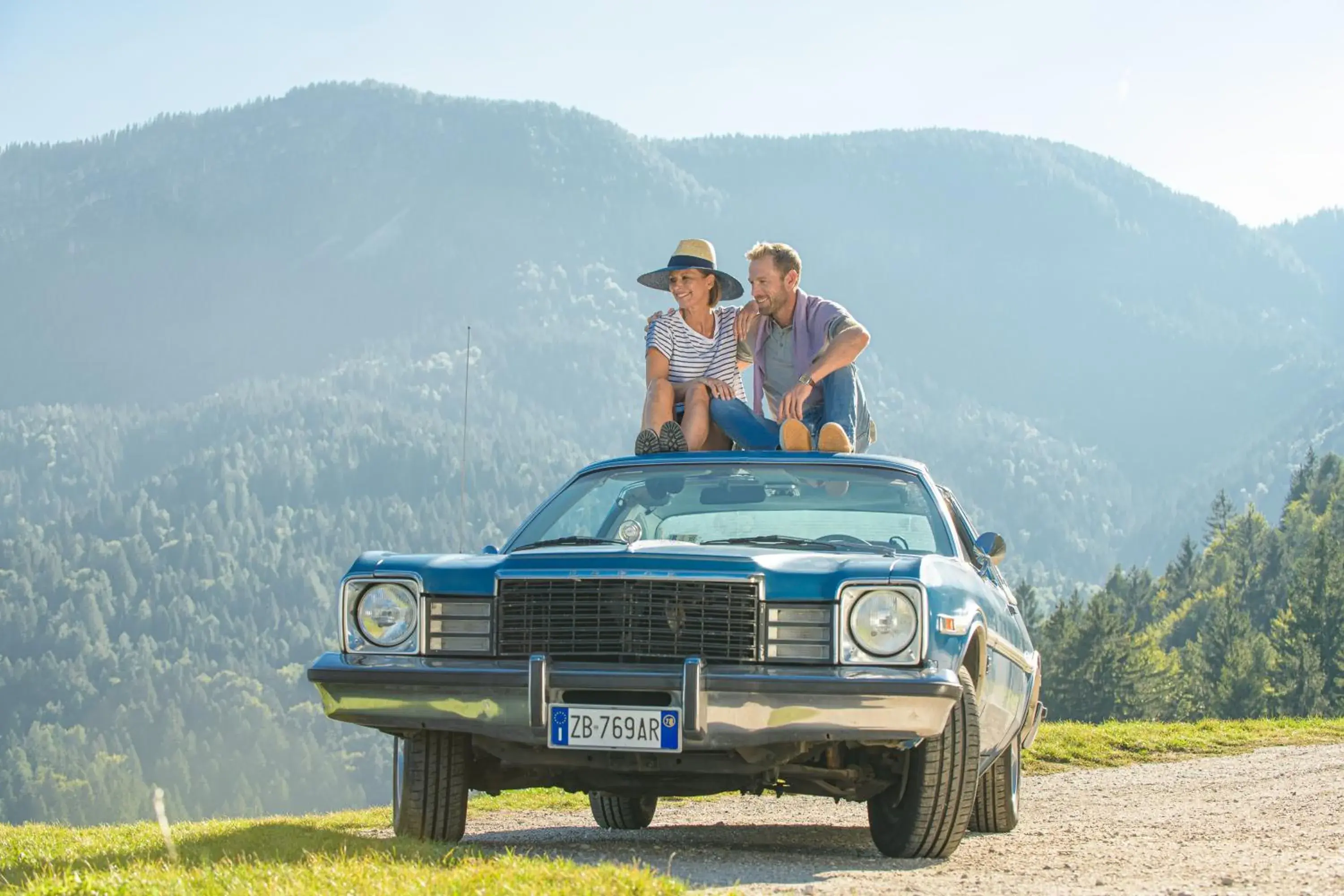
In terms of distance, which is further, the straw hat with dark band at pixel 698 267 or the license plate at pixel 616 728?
the straw hat with dark band at pixel 698 267

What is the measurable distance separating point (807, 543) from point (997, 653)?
1046 mm

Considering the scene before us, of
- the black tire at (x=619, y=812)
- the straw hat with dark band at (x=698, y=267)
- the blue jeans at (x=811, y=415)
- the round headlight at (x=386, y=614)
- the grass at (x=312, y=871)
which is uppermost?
the straw hat with dark band at (x=698, y=267)

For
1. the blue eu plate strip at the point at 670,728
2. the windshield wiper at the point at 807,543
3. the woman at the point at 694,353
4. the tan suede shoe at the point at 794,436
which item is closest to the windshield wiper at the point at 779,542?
the windshield wiper at the point at 807,543

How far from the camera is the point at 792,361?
9.38 metres

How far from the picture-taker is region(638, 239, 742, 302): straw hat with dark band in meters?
9.77

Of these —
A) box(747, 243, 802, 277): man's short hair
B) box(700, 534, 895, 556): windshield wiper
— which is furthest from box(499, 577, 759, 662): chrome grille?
box(747, 243, 802, 277): man's short hair

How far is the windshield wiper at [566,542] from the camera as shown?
6660 mm

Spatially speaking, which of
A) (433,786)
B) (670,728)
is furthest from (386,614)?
(670,728)

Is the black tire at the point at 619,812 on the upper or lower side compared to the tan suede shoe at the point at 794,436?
lower

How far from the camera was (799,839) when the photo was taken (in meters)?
7.73

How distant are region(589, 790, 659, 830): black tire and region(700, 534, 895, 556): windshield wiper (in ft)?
7.19

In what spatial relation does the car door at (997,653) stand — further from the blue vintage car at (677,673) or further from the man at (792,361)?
the man at (792,361)

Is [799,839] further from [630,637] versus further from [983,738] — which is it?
[630,637]

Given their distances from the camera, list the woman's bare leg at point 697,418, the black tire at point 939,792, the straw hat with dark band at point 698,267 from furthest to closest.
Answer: the straw hat with dark band at point 698,267 → the woman's bare leg at point 697,418 → the black tire at point 939,792
